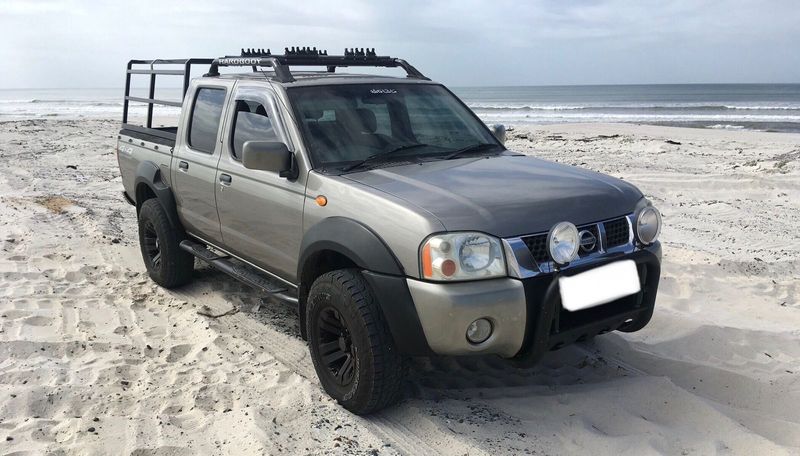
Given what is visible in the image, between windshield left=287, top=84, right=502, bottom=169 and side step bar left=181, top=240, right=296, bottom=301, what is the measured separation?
92 centimetres

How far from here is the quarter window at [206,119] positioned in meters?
4.69

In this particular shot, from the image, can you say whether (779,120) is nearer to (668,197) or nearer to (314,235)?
(668,197)

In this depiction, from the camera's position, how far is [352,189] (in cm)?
345

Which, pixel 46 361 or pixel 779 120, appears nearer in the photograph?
pixel 46 361

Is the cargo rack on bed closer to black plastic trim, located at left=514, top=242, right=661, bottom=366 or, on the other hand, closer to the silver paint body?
the silver paint body

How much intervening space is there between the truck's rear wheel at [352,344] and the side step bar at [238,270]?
50 cm

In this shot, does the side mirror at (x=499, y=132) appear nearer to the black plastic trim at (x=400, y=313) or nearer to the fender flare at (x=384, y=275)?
the fender flare at (x=384, y=275)

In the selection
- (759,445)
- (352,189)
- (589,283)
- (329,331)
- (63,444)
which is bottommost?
(63,444)

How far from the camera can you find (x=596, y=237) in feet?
10.9

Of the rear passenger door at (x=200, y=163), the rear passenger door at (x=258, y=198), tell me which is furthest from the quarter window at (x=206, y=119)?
the rear passenger door at (x=258, y=198)

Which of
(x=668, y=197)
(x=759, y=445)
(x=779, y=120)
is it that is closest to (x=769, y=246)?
(x=668, y=197)

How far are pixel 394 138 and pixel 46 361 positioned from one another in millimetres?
2552

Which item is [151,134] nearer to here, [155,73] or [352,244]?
[155,73]

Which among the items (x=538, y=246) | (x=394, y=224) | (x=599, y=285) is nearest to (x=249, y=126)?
(x=394, y=224)
